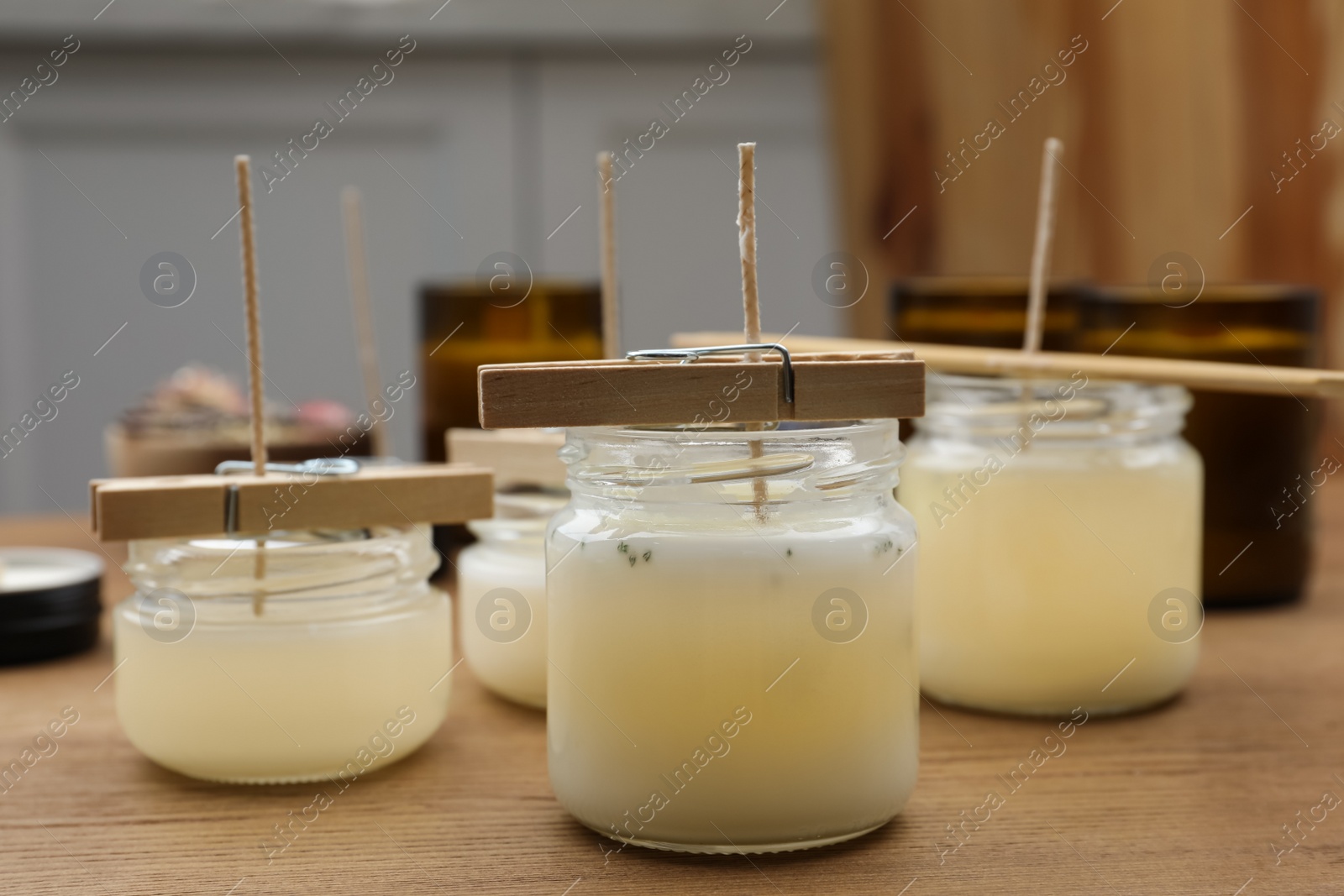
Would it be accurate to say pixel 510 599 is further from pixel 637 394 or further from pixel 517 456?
pixel 637 394

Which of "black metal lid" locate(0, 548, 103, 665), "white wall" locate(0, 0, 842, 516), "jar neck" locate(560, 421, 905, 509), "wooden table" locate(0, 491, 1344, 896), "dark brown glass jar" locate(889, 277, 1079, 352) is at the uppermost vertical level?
"white wall" locate(0, 0, 842, 516)

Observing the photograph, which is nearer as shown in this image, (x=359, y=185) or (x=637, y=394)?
(x=637, y=394)

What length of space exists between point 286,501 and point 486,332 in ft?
1.59

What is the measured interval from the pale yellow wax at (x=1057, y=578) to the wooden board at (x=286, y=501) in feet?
0.82

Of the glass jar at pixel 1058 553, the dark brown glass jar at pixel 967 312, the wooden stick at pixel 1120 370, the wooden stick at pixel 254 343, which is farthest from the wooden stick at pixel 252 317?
the dark brown glass jar at pixel 967 312

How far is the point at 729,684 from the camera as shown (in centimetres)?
50

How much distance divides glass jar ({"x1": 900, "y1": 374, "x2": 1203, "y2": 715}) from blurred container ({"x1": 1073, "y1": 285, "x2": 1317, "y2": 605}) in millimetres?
216

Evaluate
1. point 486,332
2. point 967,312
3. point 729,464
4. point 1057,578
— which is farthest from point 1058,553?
point 486,332

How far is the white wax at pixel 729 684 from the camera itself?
0.50 meters

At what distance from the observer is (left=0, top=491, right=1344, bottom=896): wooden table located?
1.63 feet

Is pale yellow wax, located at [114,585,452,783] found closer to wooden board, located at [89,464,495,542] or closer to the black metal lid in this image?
wooden board, located at [89,464,495,542]

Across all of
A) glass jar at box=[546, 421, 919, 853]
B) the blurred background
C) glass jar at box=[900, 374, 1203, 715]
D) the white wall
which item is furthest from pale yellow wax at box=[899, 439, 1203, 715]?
the white wall

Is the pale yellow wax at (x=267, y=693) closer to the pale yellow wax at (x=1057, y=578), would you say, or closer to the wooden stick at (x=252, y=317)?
the wooden stick at (x=252, y=317)

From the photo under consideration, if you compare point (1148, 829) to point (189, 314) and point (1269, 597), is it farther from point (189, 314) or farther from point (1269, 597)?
point (189, 314)
